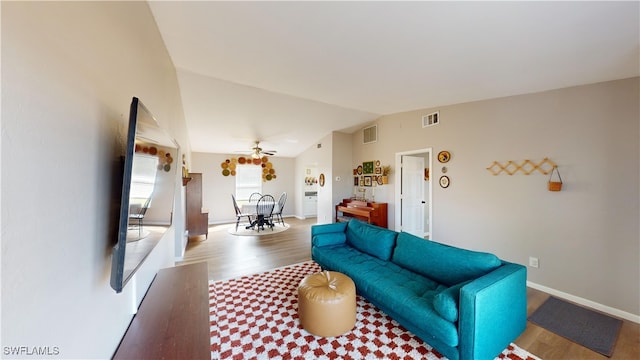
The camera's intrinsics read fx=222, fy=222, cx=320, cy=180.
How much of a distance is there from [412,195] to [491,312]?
3826mm

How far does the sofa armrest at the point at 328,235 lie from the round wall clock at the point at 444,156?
7.44ft

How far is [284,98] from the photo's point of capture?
407cm

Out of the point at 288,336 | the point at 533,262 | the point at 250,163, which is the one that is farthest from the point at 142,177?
the point at 250,163

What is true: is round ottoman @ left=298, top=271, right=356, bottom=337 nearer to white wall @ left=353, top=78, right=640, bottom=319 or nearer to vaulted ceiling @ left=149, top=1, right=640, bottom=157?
vaulted ceiling @ left=149, top=1, right=640, bottom=157

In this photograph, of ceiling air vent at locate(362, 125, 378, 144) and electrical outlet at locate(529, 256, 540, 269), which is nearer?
electrical outlet at locate(529, 256, 540, 269)

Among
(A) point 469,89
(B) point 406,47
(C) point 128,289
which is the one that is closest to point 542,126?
(A) point 469,89

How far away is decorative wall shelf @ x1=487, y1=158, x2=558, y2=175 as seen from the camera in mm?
2986

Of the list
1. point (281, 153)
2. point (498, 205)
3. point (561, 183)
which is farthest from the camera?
point (281, 153)

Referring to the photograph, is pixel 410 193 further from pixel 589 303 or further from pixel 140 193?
pixel 140 193

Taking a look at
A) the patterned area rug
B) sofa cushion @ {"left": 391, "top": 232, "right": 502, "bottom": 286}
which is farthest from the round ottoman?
the patterned area rug

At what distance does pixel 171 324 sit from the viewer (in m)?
1.33

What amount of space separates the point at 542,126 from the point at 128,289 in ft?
15.5

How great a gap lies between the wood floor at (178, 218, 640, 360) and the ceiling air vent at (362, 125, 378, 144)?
3.03 metres

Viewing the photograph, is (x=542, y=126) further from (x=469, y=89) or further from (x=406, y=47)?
(x=406, y=47)
